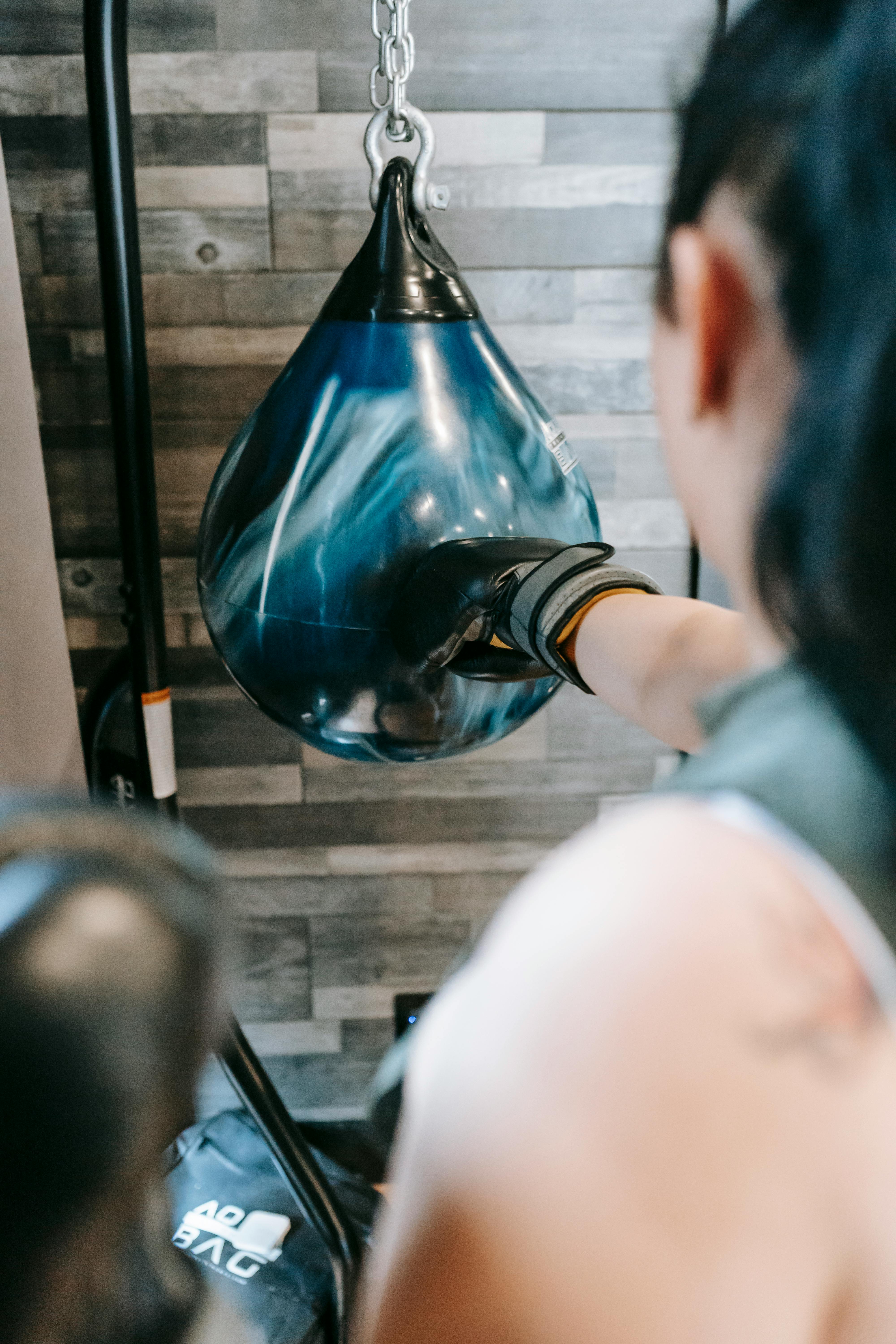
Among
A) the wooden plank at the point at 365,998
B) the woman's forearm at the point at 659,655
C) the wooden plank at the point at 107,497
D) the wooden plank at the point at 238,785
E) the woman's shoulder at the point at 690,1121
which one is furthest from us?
the wooden plank at the point at 365,998

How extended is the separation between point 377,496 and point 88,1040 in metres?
0.57

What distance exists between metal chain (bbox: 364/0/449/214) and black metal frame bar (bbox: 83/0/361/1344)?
9.8 inches

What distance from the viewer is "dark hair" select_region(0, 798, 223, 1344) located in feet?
0.84

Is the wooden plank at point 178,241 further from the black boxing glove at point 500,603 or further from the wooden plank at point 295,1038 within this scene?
the wooden plank at point 295,1038

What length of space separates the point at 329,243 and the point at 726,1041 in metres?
1.25

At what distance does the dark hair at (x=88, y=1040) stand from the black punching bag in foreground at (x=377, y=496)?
515mm

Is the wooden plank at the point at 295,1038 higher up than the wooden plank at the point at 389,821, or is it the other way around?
the wooden plank at the point at 389,821

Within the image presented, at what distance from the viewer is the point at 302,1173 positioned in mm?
1243

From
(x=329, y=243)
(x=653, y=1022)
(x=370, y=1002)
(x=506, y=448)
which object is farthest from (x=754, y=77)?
(x=370, y=1002)

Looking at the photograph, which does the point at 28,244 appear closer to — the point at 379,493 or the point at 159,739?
the point at 159,739

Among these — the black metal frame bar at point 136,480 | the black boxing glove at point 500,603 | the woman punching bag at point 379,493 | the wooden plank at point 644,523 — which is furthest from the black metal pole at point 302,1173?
the wooden plank at point 644,523

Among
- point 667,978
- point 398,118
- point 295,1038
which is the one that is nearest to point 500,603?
point 398,118

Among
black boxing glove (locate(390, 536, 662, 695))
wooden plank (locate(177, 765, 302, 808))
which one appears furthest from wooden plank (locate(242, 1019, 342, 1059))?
black boxing glove (locate(390, 536, 662, 695))

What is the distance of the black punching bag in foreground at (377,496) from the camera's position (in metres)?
0.79
